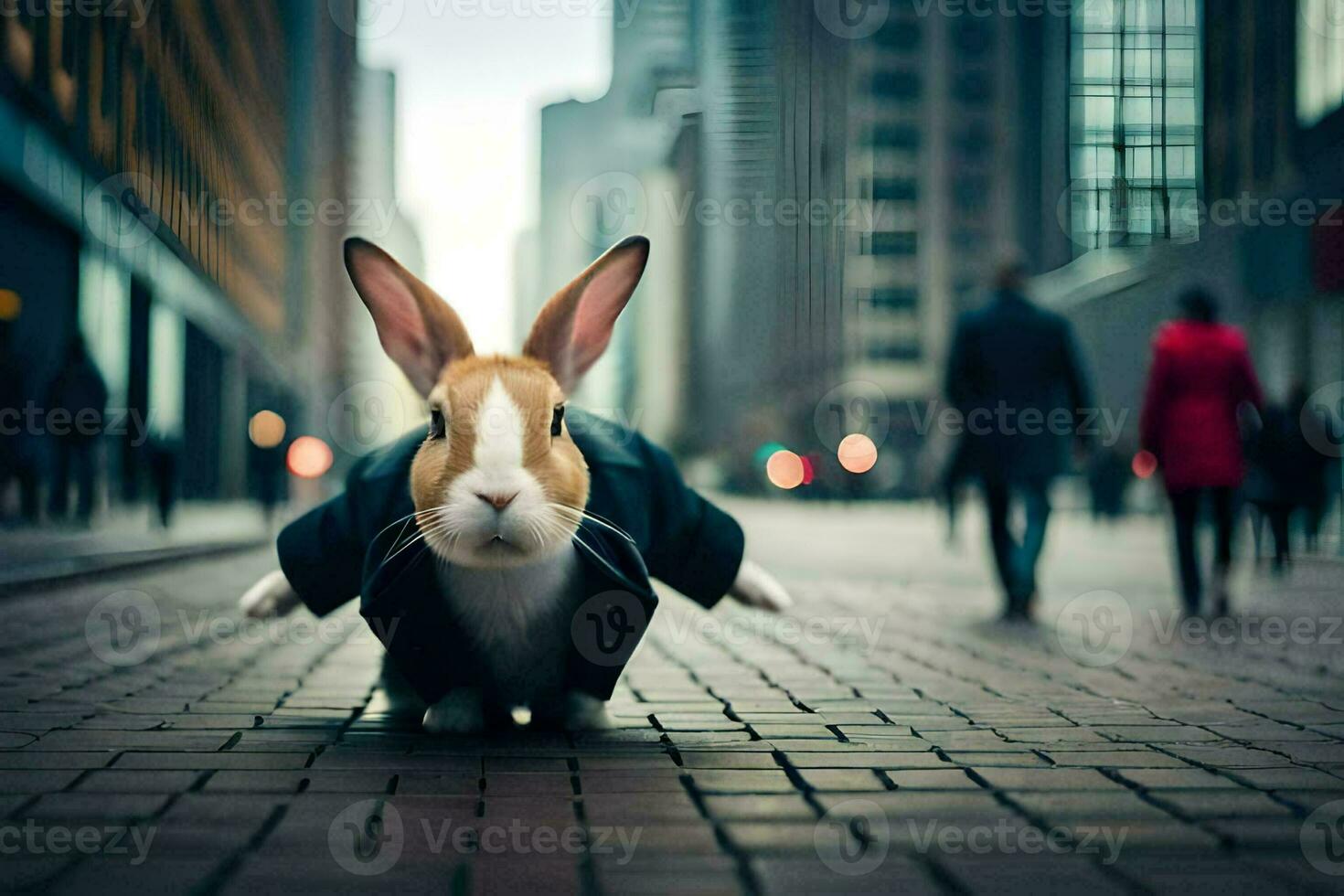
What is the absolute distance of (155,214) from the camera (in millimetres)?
21172

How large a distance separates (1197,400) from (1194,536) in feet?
2.77

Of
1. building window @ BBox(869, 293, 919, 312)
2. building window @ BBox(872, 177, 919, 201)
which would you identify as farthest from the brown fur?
building window @ BBox(872, 177, 919, 201)

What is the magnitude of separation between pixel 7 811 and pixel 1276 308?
82.2 feet

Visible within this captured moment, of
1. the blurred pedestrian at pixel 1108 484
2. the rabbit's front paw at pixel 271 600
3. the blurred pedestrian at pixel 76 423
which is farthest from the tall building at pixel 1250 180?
the rabbit's front paw at pixel 271 600

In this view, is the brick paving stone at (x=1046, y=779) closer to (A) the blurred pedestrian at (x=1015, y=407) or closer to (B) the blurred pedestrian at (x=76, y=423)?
(A) the blurred pedestrian at (x=1015, y=407)

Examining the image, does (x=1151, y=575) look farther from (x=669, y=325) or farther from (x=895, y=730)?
(x=669, y=325)

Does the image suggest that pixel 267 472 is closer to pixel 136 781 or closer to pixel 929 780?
pixel 136 781

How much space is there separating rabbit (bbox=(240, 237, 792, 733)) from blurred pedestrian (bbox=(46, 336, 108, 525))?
463 inches

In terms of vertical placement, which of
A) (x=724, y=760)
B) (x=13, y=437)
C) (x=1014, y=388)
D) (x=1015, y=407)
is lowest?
(x=724, y=760)

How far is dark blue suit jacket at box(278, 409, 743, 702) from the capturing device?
12.9ft

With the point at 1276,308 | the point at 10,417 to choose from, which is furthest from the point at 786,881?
the point at 1276,308

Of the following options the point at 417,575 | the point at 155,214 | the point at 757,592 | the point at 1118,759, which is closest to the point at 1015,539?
the point at 757,592

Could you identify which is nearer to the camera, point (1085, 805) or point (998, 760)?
point (1085, 805)

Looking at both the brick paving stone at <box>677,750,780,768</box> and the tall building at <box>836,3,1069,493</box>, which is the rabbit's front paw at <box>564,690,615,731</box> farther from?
the tall building at <box>836,3,1069,493</box>
